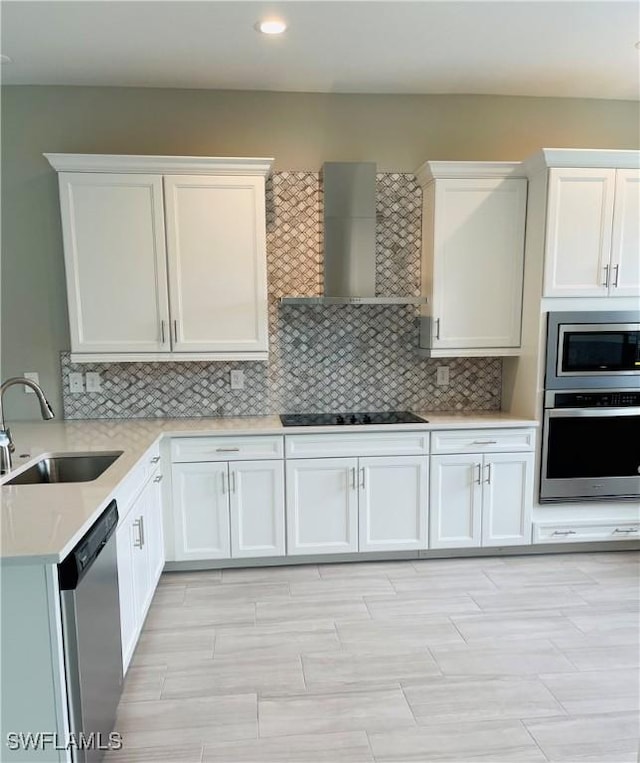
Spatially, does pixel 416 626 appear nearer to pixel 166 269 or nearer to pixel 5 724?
pixel 5 724

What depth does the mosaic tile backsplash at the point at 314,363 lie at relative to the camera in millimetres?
3283

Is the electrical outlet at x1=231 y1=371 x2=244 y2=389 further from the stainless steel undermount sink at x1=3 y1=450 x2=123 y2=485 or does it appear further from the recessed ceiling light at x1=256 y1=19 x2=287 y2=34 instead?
the recessed ceiling light at x1=256 y1=19 x2=287 y2=34

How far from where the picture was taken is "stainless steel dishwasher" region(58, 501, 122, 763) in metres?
1.41

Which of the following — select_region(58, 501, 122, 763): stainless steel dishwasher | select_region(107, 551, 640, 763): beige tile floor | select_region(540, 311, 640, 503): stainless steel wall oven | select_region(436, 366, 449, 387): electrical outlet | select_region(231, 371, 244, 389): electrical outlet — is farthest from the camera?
select_region(436, 366, 449, 387): electrical outlet

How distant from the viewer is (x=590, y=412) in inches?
121

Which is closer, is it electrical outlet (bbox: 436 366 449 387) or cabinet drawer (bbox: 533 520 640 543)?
cabinet drawer (bbox: 533 520 640 543)

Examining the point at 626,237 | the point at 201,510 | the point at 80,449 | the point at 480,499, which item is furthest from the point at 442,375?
the point at 80,449

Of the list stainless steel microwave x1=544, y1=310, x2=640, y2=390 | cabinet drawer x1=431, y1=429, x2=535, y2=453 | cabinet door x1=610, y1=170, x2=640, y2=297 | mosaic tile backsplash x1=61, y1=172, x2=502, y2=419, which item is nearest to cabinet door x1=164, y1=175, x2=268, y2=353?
mosaic tile backsplash x1=61, y1=172, x2=502, y2=419

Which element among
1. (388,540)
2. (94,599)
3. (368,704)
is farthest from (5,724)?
(388,540)

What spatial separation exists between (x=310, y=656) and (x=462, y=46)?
3.09m

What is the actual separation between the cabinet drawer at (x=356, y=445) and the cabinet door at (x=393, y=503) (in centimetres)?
5

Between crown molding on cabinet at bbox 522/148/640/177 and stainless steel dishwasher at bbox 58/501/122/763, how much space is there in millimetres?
2844

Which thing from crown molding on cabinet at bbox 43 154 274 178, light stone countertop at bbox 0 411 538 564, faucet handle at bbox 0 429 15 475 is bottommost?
light stone countertop at bbox 0 411 538 564

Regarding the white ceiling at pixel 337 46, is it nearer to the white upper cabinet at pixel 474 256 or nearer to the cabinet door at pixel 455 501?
the white upper cabinet at pixel 474 256
